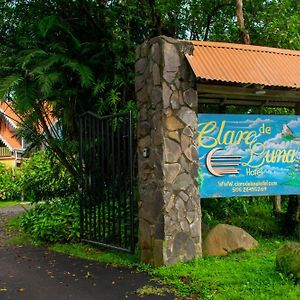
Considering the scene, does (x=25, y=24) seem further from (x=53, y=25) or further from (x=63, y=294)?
(x=63, y=294)

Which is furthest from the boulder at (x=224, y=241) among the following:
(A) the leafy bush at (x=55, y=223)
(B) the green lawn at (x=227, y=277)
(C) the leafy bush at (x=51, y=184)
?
(C) the leafy bush at (x=51, y=184)

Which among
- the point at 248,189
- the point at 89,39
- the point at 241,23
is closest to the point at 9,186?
the point at 89,39

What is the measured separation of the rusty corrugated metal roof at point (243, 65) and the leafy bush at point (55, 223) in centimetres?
407

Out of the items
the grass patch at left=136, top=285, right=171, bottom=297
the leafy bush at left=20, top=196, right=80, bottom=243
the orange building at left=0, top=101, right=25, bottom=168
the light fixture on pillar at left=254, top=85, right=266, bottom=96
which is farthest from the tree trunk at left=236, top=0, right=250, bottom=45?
the orange building at left=0, top=101, right=25, bottom=168

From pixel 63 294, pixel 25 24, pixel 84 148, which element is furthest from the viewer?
pixel 25 24

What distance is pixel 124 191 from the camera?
7578mm

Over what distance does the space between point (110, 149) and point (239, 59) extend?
8.82 feet

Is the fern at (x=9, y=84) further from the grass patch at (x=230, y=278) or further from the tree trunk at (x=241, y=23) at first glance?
the tree trunk at (x=241, y=23)

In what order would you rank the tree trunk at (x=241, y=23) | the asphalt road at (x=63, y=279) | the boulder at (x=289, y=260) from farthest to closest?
the tree trunk at (x=241, y=23) < the asphalt road at (x=63, y=279) < the boulder at (x=289, y=260)

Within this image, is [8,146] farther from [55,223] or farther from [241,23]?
[241,23]

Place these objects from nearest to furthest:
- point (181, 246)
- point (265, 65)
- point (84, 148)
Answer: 1. point (181, 246)
2. point (265, 65)
3. point (84, 148)

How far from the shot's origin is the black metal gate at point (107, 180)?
7430 mm

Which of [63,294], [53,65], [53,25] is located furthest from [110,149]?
[63,294]

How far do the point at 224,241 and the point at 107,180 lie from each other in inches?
89.0
